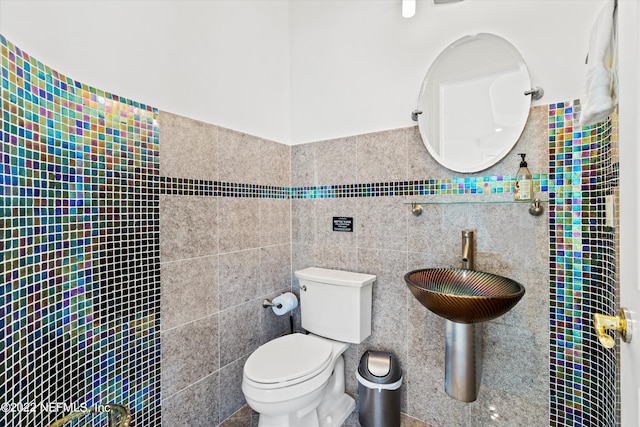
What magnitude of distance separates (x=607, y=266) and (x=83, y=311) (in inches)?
80.7

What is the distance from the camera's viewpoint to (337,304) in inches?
68.4

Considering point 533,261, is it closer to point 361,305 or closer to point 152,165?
point 361,305

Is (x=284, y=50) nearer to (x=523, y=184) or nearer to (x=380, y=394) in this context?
(x=523, y=184)

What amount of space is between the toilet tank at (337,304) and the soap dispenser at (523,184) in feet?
2.79

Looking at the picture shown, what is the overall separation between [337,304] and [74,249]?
1253mm

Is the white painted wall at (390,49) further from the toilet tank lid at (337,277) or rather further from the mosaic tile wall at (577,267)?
the toilet tank lid at (337,277)

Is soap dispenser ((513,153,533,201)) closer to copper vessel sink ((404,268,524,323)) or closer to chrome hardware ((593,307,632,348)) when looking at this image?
copper vessel sink ((404,268,524,323))

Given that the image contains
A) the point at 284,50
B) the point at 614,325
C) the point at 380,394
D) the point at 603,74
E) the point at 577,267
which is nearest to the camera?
the point at 614,325

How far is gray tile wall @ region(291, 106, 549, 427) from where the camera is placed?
1.40 meters

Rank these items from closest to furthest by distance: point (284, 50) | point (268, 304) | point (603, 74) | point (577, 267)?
point (603, 74), point (577, 267), point (268, 304), point (284, 50)

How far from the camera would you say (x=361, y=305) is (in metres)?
1.70

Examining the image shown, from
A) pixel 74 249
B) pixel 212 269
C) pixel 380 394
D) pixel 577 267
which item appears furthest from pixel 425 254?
pixel 74 249

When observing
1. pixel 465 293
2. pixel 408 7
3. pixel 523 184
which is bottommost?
pixel 465 293

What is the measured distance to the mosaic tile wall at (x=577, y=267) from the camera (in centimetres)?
124
